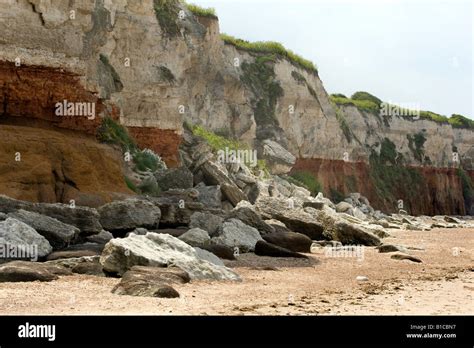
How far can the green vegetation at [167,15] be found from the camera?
24.0 meters

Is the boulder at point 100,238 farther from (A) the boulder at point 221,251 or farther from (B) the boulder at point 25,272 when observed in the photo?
(B) the boulder at point 25,272

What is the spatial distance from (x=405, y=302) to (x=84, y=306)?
11.4 feet

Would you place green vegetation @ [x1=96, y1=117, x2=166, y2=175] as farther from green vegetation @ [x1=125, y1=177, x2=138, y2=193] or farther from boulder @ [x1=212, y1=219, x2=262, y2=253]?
boulder @ [x1=212, y1=219, x2=262, y2=253]

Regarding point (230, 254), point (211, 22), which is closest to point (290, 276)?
point (230, 254)

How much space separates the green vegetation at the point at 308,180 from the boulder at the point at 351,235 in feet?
68.1

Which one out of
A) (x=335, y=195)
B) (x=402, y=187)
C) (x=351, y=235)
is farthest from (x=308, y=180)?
(x=351, y=235)

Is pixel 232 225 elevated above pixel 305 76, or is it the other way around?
pixel 305 76

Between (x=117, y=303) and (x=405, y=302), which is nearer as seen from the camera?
(x=117, y=303)

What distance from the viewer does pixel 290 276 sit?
28.8ft

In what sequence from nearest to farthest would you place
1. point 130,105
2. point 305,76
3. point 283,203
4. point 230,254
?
1. point 230,254
2. point 283,203
3. point 130,105
4. point 305,76

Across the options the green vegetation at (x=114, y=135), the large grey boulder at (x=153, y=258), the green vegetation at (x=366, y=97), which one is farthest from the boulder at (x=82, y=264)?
the green vegetation at (x=366, y=97)

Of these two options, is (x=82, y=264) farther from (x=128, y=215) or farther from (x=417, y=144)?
(x=417, y=144)
